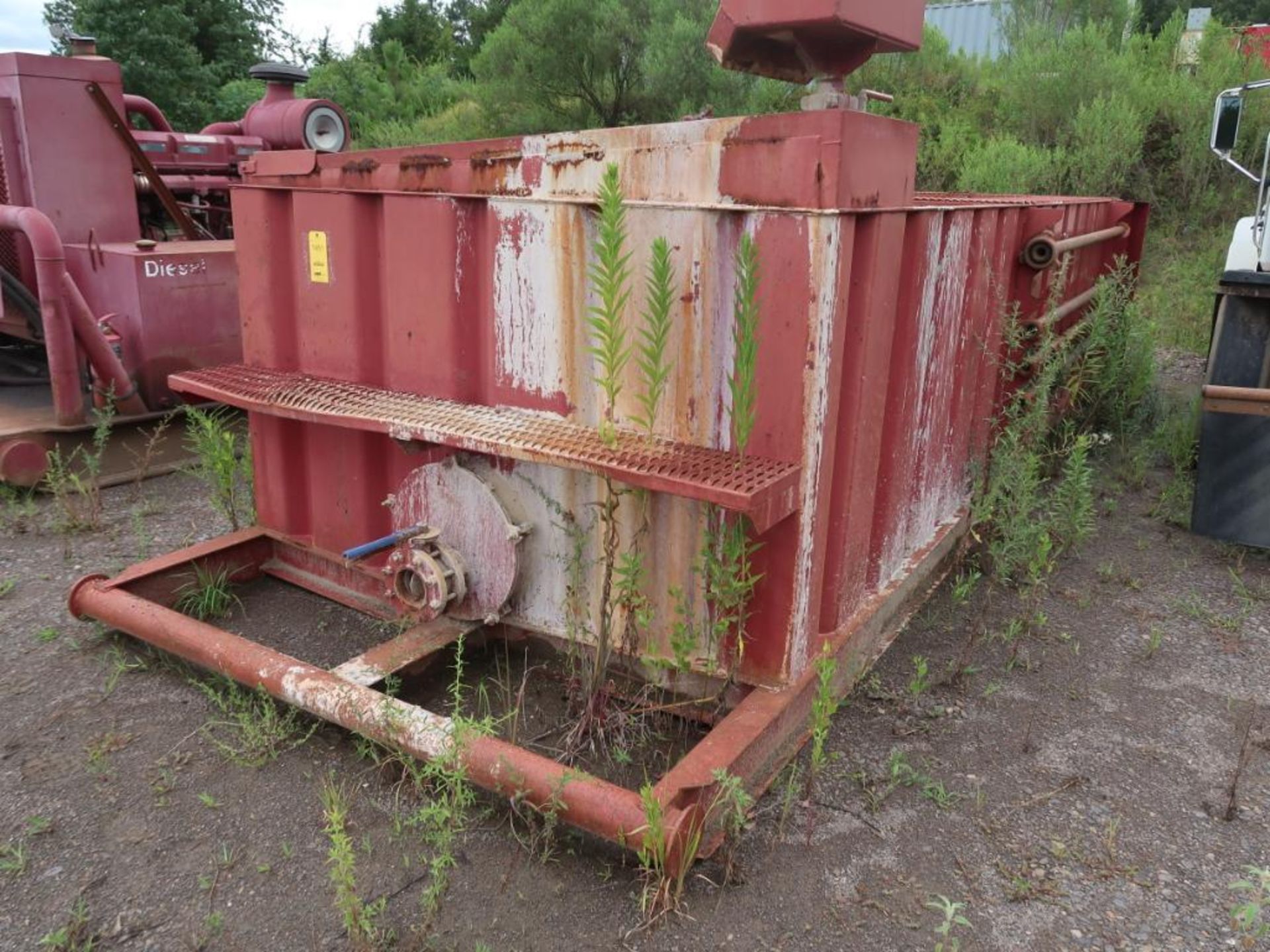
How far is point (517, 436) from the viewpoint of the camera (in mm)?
2740

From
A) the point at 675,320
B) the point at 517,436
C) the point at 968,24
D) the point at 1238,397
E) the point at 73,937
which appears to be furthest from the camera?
the point at 968,24

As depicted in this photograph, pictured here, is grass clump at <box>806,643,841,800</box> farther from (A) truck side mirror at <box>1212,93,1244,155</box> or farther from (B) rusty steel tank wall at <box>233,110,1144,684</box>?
(A) truck side mirror at <box>1212,93,1244,155</box>

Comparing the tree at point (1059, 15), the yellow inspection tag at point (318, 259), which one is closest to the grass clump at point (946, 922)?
the yellow inspection tag at point (318, 259)

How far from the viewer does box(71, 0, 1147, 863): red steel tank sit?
241 cm

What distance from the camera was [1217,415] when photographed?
14.1 ft

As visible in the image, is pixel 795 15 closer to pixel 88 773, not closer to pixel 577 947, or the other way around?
pixel 577 947

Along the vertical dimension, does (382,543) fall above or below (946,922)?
above

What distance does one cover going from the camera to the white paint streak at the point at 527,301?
278 centimetres

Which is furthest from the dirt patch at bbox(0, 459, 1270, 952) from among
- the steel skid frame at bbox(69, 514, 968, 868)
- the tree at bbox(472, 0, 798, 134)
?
the tree at bbox(472, 0, 798, 134)

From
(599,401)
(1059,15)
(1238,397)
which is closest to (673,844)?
(599,401)

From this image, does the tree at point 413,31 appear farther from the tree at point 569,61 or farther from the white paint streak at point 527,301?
the white paint streak at point 527,301

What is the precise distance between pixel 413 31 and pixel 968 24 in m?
15.1

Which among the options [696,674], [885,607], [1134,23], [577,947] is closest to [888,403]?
[885,607]

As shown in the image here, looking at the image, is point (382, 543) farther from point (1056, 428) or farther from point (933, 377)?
point (1056, 428)
